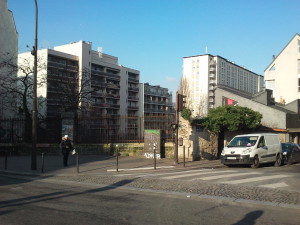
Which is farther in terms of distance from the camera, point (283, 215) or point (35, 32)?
point (35, 32)

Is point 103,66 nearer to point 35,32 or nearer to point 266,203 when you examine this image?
point 35,32

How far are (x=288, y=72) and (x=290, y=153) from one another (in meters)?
31.6

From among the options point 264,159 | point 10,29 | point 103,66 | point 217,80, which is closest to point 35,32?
point 264,159

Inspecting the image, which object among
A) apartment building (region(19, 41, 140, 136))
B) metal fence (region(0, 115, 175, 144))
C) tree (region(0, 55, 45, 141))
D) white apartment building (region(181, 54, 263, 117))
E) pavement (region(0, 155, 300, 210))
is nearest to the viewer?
pavement (region(0, 155, 300, 210))

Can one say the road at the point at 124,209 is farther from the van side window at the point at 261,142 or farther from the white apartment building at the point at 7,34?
the white apartment building at the point at 7,34

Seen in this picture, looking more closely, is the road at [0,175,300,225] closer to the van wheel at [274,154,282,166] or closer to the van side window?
the van side window

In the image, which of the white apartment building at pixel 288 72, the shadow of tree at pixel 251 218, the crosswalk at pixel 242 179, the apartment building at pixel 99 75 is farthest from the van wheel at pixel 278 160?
the apartment building at pixel 99 75

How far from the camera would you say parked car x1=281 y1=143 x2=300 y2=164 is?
19511 mm

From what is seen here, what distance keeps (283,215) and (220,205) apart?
151 centimetres

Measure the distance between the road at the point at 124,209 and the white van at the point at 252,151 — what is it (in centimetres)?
771

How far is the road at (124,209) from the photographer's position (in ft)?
21.7

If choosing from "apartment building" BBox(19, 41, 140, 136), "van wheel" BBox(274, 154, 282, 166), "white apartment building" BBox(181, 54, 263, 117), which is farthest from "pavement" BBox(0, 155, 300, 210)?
"white apartment building" BBox(181, 54, 263, 117)

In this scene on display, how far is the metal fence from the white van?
4.56m

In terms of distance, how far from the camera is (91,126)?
23.0 m
